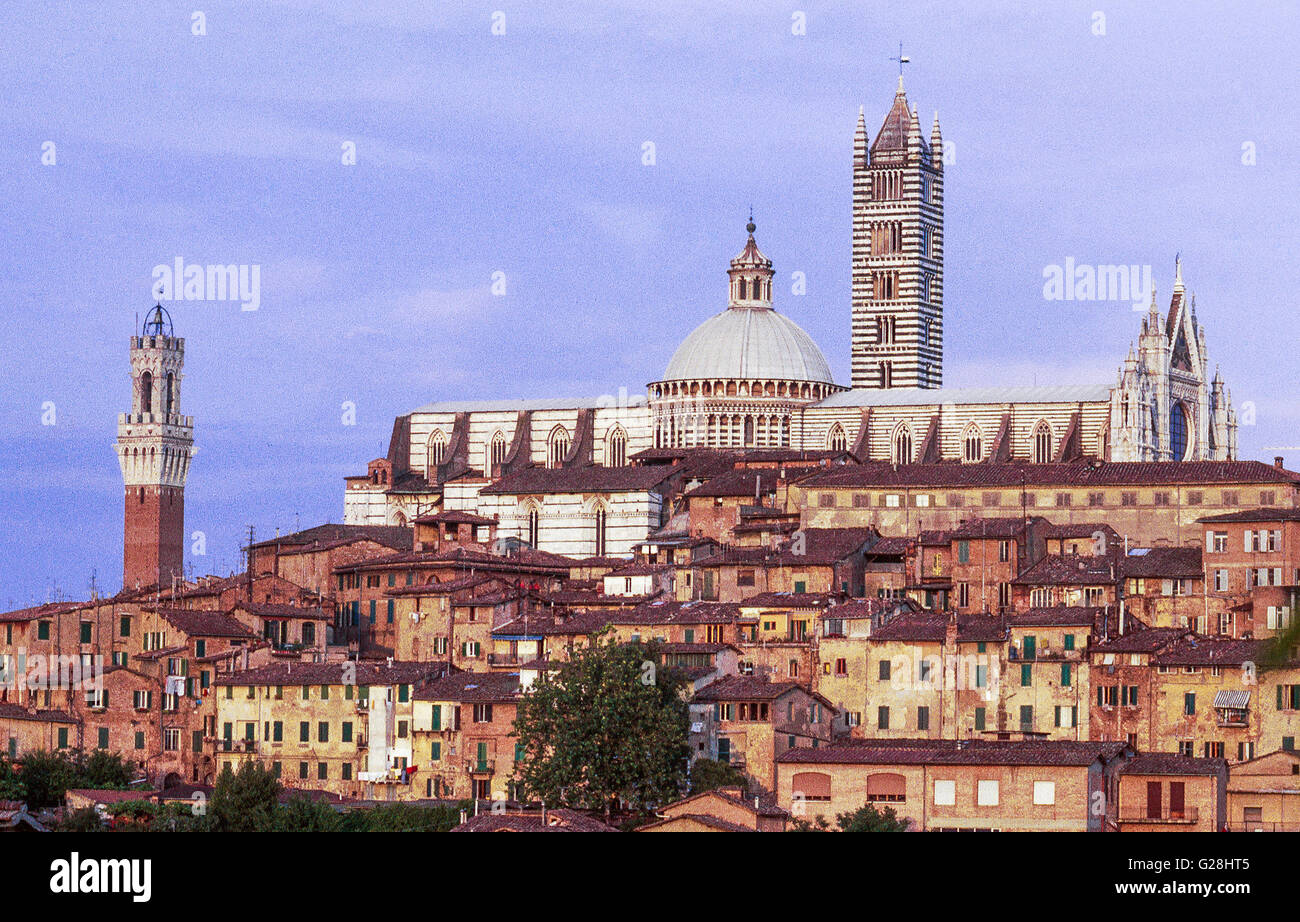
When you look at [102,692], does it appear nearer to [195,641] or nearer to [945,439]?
[195,641]

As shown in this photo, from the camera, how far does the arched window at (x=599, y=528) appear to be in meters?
73.1

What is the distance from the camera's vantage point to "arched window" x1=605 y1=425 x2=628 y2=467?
275 ft

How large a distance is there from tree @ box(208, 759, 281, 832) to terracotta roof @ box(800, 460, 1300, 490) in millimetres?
22170

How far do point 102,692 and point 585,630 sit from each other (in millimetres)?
11048

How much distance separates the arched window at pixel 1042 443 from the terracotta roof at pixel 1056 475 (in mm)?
11354

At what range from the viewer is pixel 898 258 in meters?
98.9

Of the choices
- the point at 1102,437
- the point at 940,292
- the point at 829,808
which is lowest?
the point at 829,808

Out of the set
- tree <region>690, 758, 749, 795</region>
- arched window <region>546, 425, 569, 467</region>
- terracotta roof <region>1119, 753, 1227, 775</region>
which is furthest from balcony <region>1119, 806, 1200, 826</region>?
arched window <region>546, 425, 569, 467</region>

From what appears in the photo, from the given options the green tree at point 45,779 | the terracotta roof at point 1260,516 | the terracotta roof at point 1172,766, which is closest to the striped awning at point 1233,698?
the terracotta roof at point 1172,766

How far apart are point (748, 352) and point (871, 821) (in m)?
44.0

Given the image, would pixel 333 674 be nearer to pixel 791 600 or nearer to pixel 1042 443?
pixel 791 600

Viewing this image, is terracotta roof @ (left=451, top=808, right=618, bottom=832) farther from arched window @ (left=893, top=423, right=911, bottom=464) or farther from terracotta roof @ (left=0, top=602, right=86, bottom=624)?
arched window @ (left=893, top=423, right=911, bottom=464)

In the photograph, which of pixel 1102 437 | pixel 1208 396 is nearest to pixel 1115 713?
pixel 1102 437
